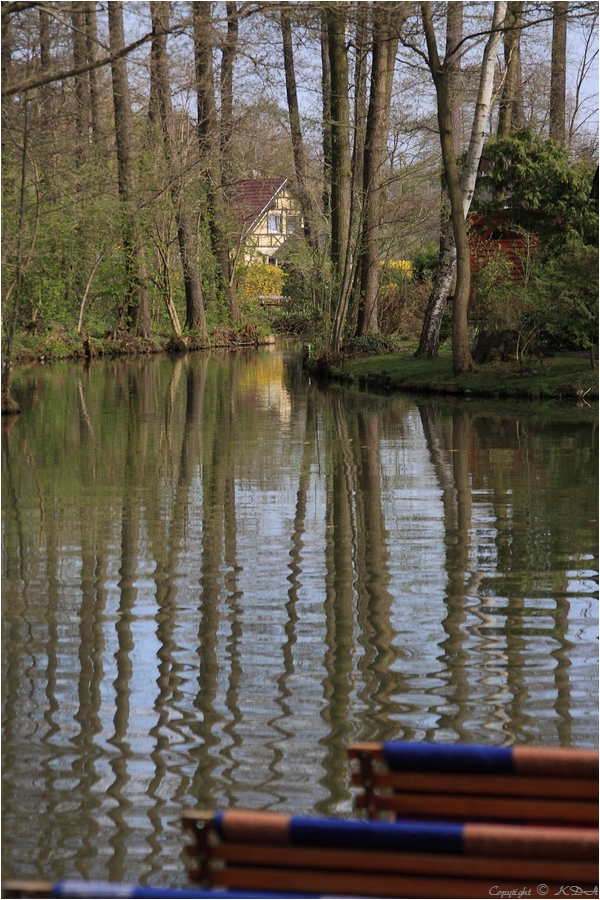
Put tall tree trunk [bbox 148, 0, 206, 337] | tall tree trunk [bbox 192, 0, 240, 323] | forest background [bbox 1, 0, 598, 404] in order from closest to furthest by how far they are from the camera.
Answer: forest background [bbox 1, 0, 598, 404] < tall tree trunk [bbox 148, 0, 206, 337] < tall tree trunk [bbox 192, 0, 240, 323]

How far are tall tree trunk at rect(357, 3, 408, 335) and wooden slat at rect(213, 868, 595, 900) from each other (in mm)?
26911

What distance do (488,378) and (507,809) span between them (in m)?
20.1

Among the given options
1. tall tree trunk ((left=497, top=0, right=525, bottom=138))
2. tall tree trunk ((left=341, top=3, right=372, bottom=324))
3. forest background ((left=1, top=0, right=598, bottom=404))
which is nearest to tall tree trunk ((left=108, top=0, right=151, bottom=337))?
forest background ((left=1, top=0, right=598, bottom=404))

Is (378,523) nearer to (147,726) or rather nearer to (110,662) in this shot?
(110,662)

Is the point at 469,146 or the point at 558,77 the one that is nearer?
the point at 469,146

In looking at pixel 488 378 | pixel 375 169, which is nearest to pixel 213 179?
pixel 375 169

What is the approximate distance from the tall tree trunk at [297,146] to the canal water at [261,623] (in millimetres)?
20203

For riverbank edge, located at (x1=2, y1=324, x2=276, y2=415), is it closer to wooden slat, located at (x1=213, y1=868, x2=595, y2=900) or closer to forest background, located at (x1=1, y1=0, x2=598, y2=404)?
forest background, located at (x1=1, y1=0, x2=598, y2=404)

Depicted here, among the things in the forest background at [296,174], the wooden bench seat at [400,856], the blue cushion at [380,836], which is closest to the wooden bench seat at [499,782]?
the wooden bench seat at [400,856]

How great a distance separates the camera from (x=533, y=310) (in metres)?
21.7

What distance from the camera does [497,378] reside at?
885 inches

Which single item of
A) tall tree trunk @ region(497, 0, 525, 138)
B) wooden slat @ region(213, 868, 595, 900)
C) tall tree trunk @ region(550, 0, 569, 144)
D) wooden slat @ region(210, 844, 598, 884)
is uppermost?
tall tree trunk @ region(550, 0, 569, 144)

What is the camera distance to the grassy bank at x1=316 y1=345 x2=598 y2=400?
68.6 ft

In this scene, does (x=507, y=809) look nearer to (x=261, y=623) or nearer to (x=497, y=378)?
(x=261, y=623)
